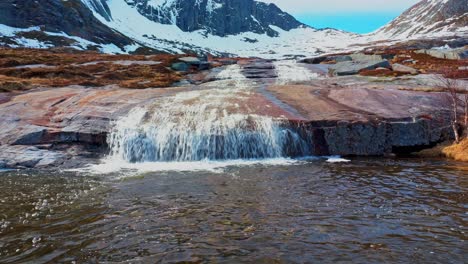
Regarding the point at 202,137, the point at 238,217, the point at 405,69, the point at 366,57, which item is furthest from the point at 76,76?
the point at 366,57

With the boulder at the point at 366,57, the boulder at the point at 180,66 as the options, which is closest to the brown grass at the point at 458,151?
the boulder at the point at 366,57

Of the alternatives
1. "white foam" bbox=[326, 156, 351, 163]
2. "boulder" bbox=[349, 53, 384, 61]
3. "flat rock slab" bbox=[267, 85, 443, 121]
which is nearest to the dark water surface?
"white foam" bbox=[326, 156, 351, 163]

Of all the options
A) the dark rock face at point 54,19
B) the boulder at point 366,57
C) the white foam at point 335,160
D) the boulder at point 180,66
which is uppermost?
the dark rock face at point 54,19

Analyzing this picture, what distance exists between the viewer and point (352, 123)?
26703 mm

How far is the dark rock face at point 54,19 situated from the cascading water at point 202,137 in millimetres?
165141

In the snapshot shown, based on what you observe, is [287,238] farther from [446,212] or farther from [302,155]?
[302,155]

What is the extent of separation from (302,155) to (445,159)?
8997 millimetres

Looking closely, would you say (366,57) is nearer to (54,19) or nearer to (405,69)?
(405,69)

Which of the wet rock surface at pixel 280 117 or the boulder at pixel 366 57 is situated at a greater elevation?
the boulder at pixel 366 57

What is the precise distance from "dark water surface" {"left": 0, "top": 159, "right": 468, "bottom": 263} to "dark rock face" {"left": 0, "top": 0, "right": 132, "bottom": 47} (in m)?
175

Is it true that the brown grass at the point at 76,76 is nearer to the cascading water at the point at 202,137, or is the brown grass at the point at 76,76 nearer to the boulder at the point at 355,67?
the cascading water at the point at 202,137

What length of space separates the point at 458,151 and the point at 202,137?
55.1ft

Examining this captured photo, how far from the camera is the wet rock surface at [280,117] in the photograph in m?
25.0

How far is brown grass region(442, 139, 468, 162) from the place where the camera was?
24.3 metres
